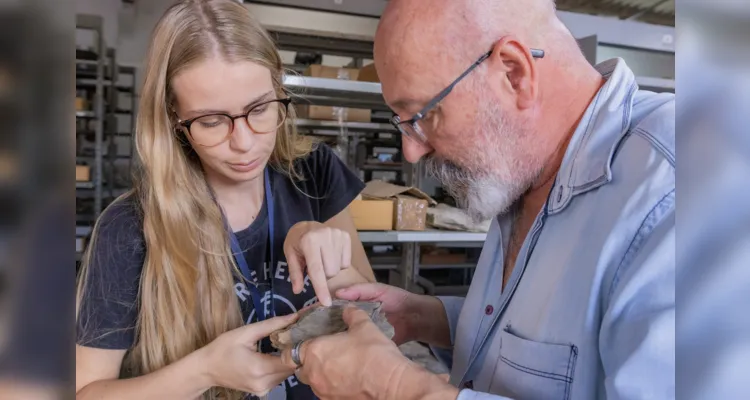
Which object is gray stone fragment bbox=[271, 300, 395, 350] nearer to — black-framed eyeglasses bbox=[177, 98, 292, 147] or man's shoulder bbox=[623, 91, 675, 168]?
black-framed eyeglasses bbox=[177, 98, 292, 147]

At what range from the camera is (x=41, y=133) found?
0.19m

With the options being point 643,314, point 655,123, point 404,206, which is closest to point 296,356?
point 643,314

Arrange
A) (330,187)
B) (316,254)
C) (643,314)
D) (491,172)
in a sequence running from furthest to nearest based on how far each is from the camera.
Answer: (330,187)
(316,254)
(491,172)
(643,314)

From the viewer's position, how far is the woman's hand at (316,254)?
1044 mm

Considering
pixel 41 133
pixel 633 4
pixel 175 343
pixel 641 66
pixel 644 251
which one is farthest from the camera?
pixel 633 4

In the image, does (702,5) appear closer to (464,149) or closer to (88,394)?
(464,149)

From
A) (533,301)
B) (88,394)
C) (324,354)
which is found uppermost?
(533,301)

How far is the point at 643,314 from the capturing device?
57cm

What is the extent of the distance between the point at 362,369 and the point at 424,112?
461 mm

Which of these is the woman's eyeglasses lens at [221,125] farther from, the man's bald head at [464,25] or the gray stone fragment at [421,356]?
the gray stone fragment at [421,356]

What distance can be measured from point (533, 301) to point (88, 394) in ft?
2.72

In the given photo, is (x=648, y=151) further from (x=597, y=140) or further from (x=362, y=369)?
(x=362, y=369)

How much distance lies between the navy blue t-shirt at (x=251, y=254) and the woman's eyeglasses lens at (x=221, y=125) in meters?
0.21

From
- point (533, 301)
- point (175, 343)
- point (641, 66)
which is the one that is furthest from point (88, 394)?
point (641, 66)
